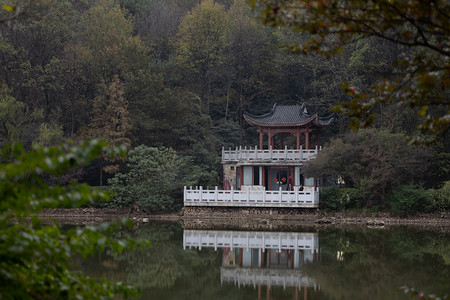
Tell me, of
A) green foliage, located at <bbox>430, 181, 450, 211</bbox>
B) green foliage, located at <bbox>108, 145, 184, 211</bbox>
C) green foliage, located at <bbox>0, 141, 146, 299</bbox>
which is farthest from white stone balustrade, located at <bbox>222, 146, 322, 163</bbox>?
green foliage, located at <bbox>0, 141, 146, 299</bbox>

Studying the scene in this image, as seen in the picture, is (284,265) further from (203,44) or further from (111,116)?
(203,44)

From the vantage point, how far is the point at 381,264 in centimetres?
1450

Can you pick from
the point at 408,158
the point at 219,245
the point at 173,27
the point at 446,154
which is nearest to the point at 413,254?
the point at 219,245

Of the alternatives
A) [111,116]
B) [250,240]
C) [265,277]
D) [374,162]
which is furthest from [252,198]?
[265,277]

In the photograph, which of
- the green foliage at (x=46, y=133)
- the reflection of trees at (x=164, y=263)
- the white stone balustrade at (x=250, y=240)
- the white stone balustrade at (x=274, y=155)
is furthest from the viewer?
the white stone balustrade at (x=274, y=155)

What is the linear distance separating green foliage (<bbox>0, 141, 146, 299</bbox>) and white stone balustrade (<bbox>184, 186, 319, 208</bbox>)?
21976 millimetres

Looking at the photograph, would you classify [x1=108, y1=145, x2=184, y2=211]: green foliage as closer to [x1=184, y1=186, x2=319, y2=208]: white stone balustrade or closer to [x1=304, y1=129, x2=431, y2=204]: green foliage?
[x1=184, y1=186, x2=319, y2=208]: white stone balustrade

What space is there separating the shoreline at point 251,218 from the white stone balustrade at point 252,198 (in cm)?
36

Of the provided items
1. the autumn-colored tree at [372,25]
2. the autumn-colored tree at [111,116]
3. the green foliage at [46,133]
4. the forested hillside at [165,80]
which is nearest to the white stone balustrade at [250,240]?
the forested hillside at [165,80]

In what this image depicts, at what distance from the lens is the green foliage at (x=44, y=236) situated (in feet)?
12.8

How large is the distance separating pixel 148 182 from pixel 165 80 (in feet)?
35.5

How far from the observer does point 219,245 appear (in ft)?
60.0

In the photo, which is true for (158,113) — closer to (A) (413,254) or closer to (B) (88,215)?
(B) (88,215)

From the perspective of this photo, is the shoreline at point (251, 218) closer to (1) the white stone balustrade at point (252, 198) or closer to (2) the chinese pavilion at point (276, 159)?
(1) the white stone balustrade at point (252, 198)
